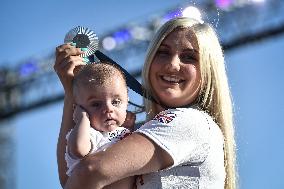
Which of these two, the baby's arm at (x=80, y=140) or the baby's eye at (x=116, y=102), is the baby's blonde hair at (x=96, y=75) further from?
the baby's arm at (x=80, y=140)

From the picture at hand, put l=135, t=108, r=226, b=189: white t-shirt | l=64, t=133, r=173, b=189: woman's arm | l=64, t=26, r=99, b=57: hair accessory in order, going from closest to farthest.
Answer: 1. l=64, t=133, r=173, b=189: woman's arm
2. l=135, t=108, r=226, b=189: white t-shirt
3. l=64, t=26, r=99, b=57: hair accessory

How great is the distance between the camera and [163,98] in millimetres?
3469

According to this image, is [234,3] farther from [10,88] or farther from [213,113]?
[213,113]

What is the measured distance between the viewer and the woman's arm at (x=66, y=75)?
3.48 metres

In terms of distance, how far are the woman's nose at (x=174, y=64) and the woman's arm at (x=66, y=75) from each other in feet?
1.37

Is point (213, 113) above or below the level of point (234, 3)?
below

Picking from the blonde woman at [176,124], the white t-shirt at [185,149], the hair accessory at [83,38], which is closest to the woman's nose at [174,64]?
the blonde woman at [176,124]

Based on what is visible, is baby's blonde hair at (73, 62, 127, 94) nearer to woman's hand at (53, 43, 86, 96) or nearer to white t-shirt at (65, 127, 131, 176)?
woman's hand at (53, 43, 86, 96)

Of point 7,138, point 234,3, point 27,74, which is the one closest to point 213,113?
point 234,3

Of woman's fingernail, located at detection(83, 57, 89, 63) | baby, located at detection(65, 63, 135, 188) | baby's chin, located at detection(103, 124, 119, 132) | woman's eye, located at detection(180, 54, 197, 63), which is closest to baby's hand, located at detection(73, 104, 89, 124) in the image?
baby, located at detection(65, 63, 135, 188)

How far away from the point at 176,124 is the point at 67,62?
26.3 inches

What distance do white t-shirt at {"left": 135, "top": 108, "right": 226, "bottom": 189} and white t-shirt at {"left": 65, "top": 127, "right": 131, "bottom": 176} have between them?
185 mm

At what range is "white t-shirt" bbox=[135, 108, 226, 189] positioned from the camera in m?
3.06

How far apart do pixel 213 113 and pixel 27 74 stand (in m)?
21.0
